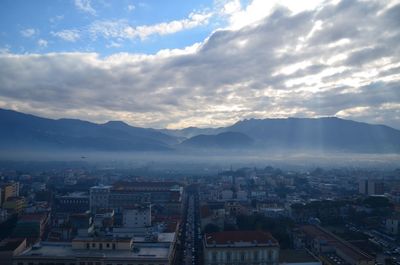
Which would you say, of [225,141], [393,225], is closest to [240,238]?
[393,225]

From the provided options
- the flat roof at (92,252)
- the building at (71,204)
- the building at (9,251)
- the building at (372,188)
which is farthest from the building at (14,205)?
the building at (372,188)

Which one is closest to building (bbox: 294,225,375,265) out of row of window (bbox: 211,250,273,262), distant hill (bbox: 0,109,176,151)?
row of window (bbox: 211,250,273,262)

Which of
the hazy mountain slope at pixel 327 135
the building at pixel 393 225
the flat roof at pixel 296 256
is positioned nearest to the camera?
the flat roof at pixel 296 256

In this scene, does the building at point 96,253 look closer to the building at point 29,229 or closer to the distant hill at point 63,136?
the building at point 29,229

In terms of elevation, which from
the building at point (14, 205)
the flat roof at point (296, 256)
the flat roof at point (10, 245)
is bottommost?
the flat roof at point (296, 256)

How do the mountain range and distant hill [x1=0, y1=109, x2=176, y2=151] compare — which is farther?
distant hill [x1=0, y1=109, x2=176, y2=151]

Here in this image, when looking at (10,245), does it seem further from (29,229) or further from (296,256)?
(296,256)

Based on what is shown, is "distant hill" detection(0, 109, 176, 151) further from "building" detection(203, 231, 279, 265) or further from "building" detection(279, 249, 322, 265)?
"building" detection(203, 231, 279, 265)

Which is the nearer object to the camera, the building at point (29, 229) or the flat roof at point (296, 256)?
the flat roof at point (296, 256)
